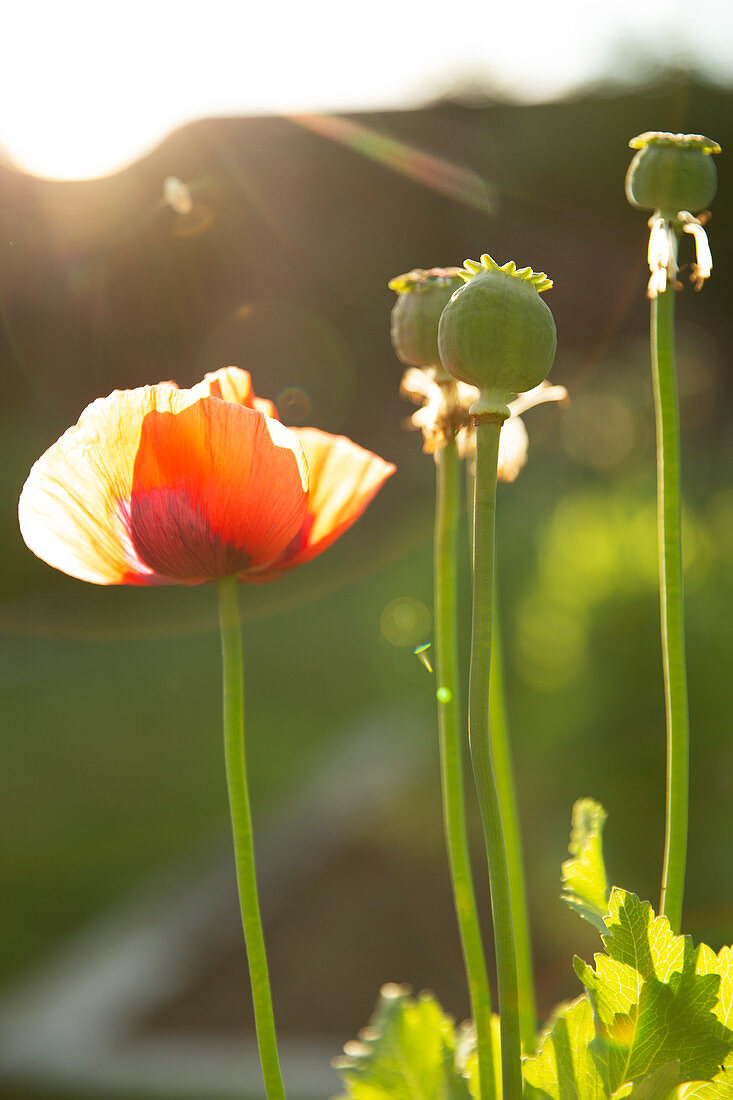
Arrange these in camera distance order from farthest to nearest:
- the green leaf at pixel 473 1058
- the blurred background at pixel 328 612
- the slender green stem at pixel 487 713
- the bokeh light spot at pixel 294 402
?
the bokeh light spot at pixel 294 402
the blurred background at pixel 328 612
the green leaf at pixel 473 1058
the slender green stem at pixel 487 713

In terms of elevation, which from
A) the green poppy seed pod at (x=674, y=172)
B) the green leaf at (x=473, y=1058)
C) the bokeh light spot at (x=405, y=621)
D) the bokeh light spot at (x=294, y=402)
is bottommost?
the green leaf at (x=473, y=1058)

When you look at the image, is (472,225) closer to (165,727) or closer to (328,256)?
(328,256)

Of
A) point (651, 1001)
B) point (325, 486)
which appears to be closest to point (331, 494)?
point (325, 486)

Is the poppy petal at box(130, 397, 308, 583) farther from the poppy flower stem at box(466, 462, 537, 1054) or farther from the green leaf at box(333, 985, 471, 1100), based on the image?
the green leaf at box(333, 985, 471, 1100)

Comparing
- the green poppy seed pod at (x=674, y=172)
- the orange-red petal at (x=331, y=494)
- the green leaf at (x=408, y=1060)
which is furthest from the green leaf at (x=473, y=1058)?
the green poppy seed pod at (x=674, y=172)

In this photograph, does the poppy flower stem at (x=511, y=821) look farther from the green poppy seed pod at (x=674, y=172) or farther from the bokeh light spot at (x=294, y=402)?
the bokeh light spot at (x=294, y=402)

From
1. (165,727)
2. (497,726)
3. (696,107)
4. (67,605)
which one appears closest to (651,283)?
(497,726)
